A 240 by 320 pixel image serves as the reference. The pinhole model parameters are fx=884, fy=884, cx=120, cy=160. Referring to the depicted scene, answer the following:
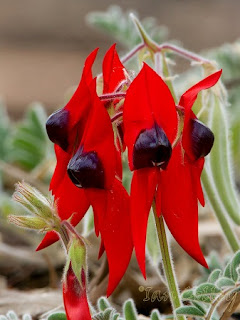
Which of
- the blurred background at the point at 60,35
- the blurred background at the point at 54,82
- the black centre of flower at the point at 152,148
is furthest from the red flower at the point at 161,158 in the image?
the blurred background at the point at 60,35

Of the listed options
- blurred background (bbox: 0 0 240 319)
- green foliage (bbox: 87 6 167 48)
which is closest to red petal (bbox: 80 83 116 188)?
blurred background (bbox: 0 0 240 319)

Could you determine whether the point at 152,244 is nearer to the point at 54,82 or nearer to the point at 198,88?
the point at 198,88

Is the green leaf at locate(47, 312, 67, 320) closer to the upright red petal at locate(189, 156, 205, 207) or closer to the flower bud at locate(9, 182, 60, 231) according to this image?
the flower bud at locate(9, 182, 60, 231)

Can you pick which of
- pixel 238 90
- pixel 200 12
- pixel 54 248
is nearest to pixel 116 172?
pixel 54 248

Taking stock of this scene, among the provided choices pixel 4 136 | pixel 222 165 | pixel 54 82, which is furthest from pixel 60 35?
pixel 222 165

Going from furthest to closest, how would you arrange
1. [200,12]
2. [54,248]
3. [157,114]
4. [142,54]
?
[200,12] < [54,248] < [142,54] < [157,114]

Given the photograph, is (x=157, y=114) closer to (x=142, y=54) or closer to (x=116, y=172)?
(x=116, y=172)

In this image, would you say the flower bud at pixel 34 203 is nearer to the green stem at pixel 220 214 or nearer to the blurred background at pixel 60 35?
the green stem at pixel 220 214
